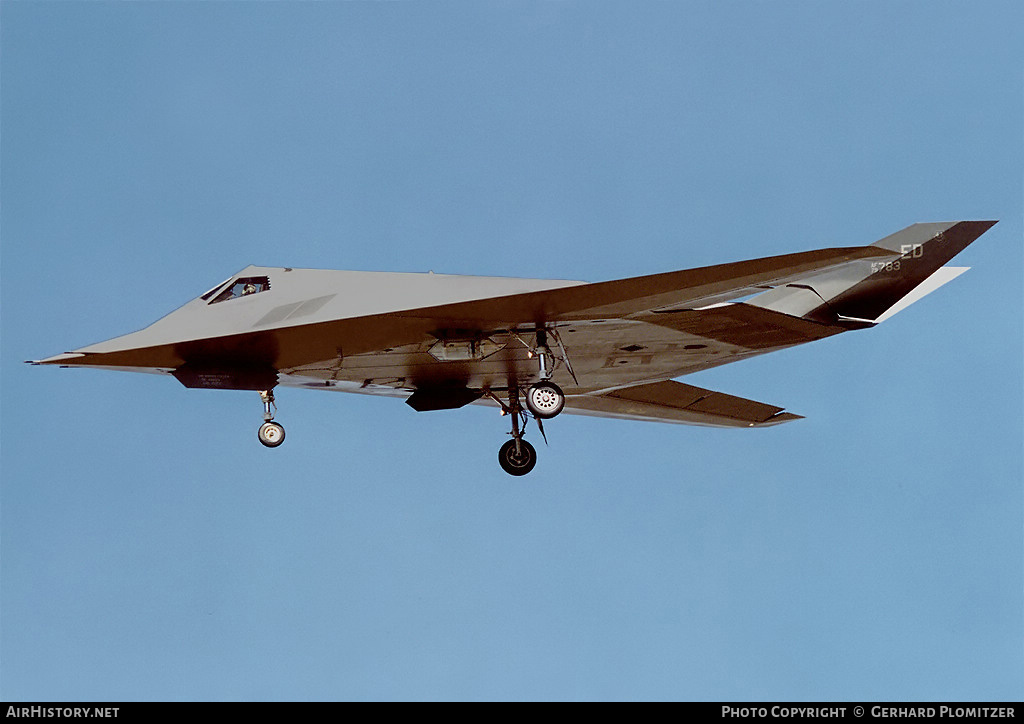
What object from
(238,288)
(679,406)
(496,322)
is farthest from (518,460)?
(238,288)

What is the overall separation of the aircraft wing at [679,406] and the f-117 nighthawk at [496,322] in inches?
115

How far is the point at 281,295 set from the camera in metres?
18.9

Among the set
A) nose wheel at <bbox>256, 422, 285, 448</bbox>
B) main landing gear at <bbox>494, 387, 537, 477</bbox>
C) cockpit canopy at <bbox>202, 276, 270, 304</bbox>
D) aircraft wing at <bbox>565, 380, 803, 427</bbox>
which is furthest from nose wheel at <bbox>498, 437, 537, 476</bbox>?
cockpit canopy at <bbox>202, 276, 270, 304</bbox>

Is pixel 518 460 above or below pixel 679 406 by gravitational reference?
below

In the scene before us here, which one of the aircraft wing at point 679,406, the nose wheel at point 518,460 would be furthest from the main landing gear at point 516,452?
the aircraft wing at point 679,406

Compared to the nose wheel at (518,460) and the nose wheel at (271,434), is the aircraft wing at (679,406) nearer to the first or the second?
the nose wheel at (518,460)

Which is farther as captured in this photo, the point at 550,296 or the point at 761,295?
the point at 761,295

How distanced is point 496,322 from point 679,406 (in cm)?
681

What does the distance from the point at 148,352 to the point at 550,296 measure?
6.05m

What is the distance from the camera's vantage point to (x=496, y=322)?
1822cm

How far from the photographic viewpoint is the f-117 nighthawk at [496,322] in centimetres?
1762

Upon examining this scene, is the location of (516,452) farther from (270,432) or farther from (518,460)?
(270,432)
